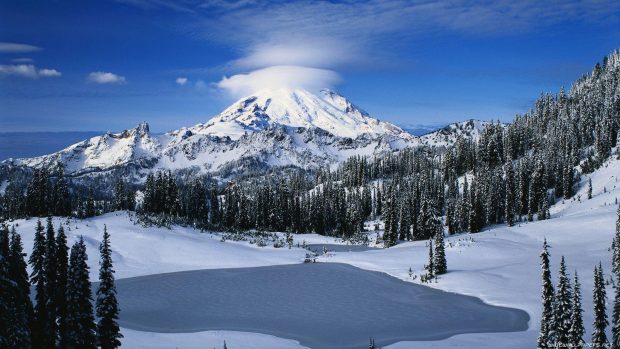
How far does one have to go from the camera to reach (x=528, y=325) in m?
37.5

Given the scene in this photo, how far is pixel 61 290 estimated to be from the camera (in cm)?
3219

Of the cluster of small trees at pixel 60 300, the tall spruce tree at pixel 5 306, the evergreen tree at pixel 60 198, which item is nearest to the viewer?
the tall spruce tree at pixel 5 306

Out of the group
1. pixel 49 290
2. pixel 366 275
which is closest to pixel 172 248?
pixel 366 275

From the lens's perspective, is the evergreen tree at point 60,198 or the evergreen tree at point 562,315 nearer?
the evergreen tree at point 562,315

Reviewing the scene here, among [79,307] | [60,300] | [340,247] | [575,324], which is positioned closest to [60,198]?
[340,247]

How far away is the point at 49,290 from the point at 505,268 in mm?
47104

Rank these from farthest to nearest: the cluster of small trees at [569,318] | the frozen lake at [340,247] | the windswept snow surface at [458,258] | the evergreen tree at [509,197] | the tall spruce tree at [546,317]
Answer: the evergreen tree at [509,197] → the frozen lake at [340,247] → the windswept snow surface at [458,258] → the tall spruce tree at [546,317] → the cluster of small trees at [569,318]

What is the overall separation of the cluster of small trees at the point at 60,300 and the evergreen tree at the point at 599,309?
2770 cm

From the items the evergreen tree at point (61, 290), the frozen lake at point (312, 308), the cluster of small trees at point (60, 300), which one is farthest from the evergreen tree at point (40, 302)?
the frozen lake at point (312, 308)

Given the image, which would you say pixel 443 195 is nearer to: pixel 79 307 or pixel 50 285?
pixel 50 285

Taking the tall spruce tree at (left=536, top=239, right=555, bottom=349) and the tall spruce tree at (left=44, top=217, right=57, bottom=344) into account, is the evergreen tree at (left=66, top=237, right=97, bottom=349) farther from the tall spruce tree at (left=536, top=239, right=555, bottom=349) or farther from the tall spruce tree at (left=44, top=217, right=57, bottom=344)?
the tall spruce tree at (left=536, top=239, right=555, bottom=349)

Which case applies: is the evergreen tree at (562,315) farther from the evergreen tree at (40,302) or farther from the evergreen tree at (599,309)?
the evergreen tree at (40,302)

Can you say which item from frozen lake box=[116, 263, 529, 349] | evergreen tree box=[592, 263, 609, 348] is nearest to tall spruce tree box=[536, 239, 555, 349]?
evergreen tree box=[592, 263, 609, 348]

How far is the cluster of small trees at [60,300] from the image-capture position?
28.3m
